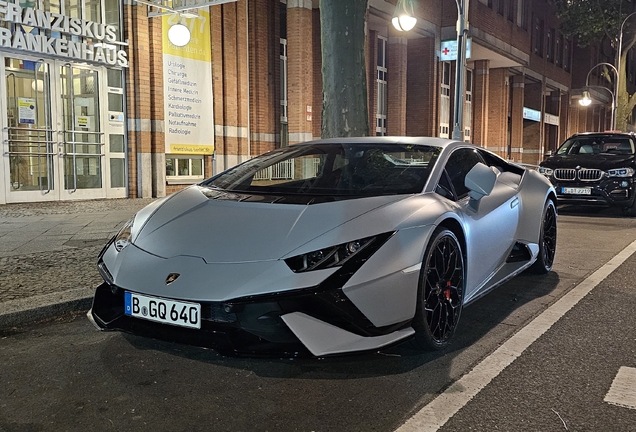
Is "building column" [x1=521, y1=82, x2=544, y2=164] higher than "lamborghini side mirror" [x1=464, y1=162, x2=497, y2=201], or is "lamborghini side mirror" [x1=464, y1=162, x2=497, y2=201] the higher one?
"building column" [x1=521, y1=82, x2=544, y2=164]

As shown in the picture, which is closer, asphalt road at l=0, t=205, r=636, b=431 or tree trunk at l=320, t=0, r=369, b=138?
asphalt road at l=0, t=205, r=636, b=431

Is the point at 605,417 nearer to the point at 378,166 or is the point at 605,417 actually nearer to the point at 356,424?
the point at 356,424

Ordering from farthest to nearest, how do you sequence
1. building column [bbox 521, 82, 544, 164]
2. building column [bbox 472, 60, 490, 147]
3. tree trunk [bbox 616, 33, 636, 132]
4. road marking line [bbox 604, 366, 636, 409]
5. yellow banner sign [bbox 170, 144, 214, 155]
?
building column [bbox 521, 82, 544, 164] < tree trunk [bbox 616, 33, 636, 132] < building column [bbox 472, 60, 490, 147] < yellow banner sign [bbox 170, 144, 214, 155] < road marking line [bbox 604, 366, 636, 409]

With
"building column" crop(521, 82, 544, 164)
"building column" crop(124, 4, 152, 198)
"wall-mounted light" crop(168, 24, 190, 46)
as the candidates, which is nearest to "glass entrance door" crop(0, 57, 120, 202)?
"building column" crop(124, 4, 152, 198)

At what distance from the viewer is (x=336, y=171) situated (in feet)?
14.1

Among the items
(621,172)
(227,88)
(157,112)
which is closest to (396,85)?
(227,88)

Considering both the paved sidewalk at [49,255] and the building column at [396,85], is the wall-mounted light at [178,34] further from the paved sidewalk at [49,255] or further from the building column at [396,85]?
the building column at [396,85]

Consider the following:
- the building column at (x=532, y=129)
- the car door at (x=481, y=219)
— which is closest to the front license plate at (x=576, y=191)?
the car door at (x=481, y=219)

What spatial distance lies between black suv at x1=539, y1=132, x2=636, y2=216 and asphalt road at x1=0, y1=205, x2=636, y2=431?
752cm

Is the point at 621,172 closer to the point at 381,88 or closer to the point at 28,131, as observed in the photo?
the point at 28,131

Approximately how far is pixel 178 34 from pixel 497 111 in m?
20.4

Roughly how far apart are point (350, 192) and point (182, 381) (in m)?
1.52

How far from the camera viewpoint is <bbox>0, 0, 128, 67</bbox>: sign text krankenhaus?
34.3 ft

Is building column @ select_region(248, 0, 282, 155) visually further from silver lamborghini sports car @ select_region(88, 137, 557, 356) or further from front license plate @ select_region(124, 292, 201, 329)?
front license plate @ select_region(124, 292, 201, 329)
